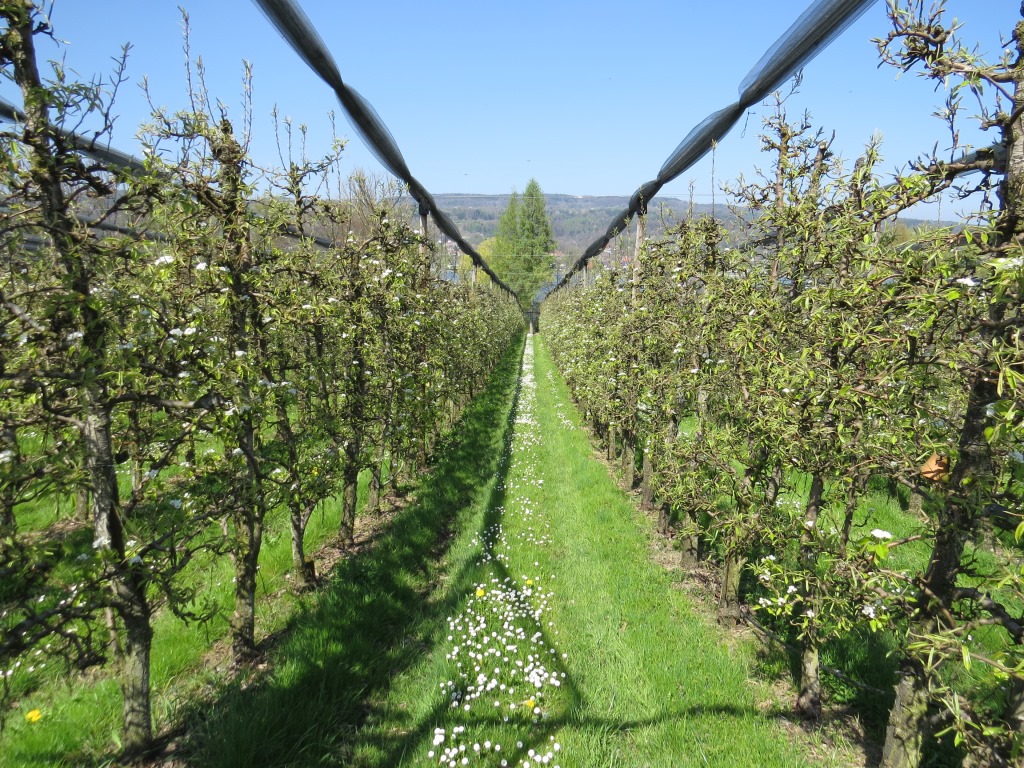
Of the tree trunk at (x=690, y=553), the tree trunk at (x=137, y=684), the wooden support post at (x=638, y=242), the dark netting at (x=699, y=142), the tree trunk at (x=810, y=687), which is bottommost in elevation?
the tree trunk at (x=690, y=553)

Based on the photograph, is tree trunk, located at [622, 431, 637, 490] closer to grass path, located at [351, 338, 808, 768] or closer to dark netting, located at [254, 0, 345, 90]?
grass path, located at [351, 338, 808, 768]

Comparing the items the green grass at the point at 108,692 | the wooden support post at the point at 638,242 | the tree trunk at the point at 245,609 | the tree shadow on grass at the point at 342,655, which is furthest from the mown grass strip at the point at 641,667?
the wooden support post at the point at 638,242

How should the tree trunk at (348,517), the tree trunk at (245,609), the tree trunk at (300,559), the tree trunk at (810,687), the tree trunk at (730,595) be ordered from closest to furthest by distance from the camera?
the tree trunk at (810,687) → the tree trunk at (245,609) → the tree trunk at (730,595) → the tree trunk at (300,559) → the tree trunk at (348,517)

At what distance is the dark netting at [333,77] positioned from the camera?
4066mm

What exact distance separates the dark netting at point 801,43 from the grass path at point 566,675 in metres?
5.75

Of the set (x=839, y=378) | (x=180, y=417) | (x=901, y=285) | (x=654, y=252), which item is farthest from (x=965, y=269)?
(x=654, y=252)

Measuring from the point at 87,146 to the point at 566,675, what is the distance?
5253 millimetres

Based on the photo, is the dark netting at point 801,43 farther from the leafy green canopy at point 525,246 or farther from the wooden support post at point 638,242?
the leafy green canopy at point 525,246

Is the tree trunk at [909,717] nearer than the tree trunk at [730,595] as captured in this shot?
Yes

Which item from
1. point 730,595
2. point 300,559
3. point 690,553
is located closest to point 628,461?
point 690,553

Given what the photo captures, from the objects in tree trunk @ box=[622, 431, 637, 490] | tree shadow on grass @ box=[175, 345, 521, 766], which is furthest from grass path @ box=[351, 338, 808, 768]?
tree trunk @ box=[622, 431, 637, 490]

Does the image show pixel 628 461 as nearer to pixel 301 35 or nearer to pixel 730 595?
pixel 730 595

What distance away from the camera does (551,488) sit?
30.9ft

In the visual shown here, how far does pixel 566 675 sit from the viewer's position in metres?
4.48
